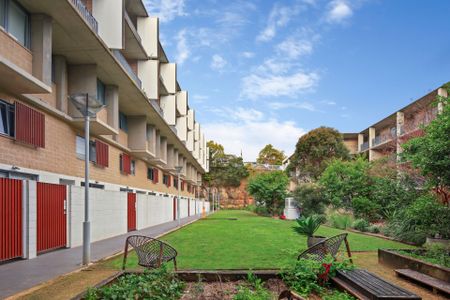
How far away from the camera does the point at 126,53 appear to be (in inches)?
930

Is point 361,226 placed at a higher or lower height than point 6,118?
lower

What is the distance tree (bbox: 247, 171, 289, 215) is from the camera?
41.6 m

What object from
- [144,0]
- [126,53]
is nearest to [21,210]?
[126,53]

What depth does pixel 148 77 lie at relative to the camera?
24016 millimetres

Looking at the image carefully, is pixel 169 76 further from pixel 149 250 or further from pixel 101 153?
pixel 149 250

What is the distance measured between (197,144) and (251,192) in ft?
48.6

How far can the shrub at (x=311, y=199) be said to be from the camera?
3250 cm

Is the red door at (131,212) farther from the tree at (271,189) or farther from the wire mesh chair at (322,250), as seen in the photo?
the tree at (271,189)

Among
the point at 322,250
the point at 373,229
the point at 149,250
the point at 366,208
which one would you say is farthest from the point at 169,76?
the point at 322,250

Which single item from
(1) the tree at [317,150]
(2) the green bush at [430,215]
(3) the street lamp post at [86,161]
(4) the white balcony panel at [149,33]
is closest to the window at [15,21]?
(3) the street lamp post at [86,161]

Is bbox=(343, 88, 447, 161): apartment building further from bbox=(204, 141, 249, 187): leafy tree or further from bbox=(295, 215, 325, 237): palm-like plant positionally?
bbox=(204, 141, 249, 187): leafy tree

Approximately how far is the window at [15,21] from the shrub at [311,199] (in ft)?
83.4

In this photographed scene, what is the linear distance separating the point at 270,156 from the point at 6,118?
78.5 m

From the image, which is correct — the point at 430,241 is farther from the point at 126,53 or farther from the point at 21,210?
the point at 126,53
